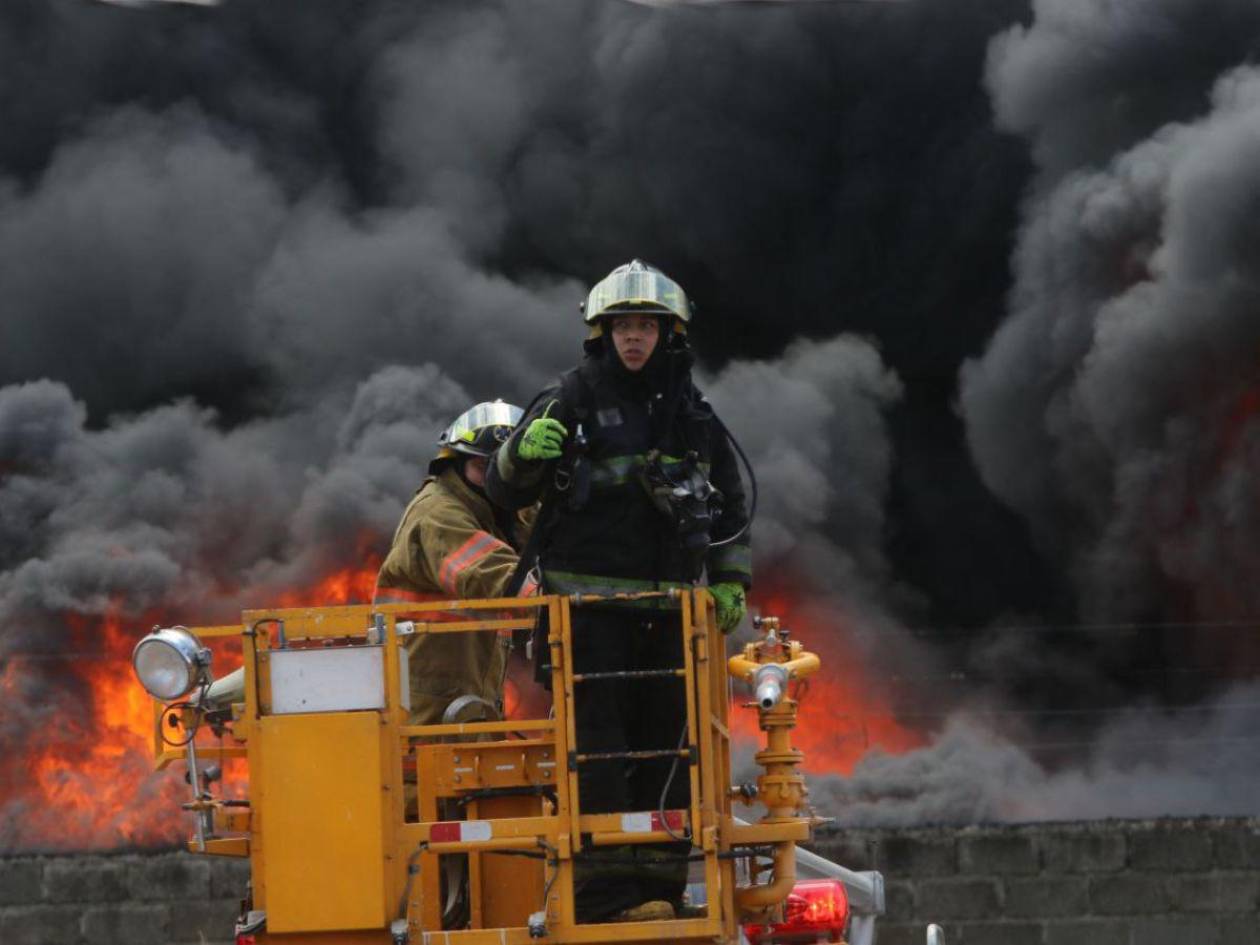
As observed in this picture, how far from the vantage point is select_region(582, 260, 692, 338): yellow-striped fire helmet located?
6457 millimetres

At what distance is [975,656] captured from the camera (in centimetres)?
1242

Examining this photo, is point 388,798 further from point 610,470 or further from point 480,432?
point 480,432

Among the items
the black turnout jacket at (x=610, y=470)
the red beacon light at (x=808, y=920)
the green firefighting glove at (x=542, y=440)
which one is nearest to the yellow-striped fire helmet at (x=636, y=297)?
the black turnout jacket at (x=610, y=470)

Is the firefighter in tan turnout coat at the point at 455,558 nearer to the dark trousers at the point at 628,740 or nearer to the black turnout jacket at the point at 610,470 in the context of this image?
the black turnout jacket at the point at 610,470

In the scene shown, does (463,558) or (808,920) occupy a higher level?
(463,558)

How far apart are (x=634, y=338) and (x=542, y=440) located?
476 mm

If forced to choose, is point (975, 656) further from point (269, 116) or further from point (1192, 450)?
point (269, 116)

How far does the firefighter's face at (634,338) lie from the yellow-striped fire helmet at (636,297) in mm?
35

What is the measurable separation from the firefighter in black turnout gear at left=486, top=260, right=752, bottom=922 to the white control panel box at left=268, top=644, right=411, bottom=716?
0.71 metres

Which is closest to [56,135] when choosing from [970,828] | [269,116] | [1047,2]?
[269,116]

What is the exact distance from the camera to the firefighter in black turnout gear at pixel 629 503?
6.29 metres

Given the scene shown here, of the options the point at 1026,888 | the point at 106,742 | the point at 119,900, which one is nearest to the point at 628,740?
the point at 1026,888

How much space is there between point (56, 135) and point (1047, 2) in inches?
230

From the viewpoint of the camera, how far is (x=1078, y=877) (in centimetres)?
1059
